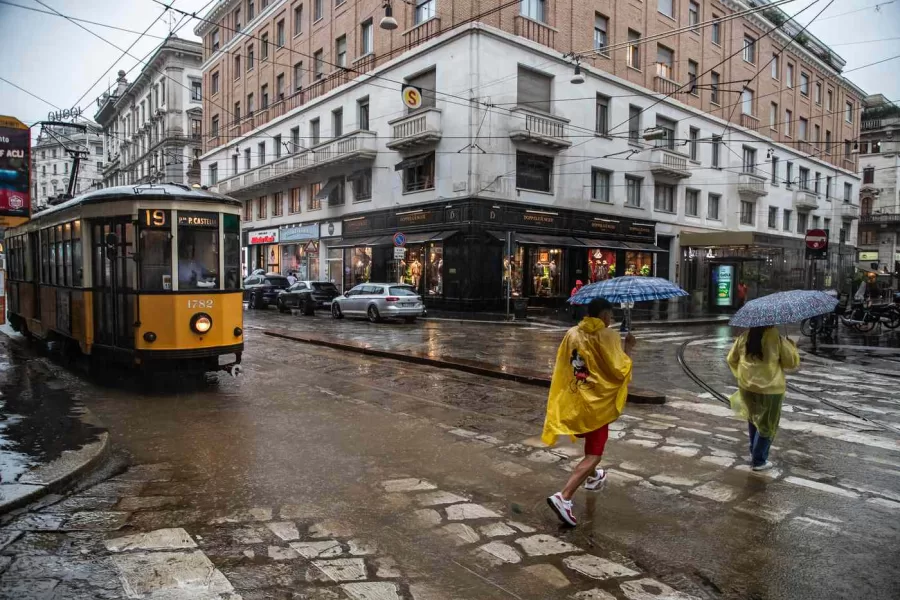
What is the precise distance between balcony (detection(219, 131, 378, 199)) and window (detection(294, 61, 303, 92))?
4.44 metres

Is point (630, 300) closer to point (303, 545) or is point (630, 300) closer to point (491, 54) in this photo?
point (303, 545)

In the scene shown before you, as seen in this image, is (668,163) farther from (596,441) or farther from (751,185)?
(596,441)

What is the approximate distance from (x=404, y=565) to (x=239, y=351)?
663 centimetres

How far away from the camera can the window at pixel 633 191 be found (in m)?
31.2

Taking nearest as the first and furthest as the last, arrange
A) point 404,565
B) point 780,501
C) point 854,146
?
point 404,565, point 780,501, point 854,146

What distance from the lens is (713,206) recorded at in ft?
122

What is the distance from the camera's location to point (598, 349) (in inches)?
179

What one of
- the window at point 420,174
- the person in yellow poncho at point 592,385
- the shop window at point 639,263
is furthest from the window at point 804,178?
the person in yellow poncho at point 592,385

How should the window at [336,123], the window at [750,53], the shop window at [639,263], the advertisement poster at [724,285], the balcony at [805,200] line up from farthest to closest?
the balcony at [805,200] < the window at [750,53] < the window at [336,123] < the shop window at [639,263] < the advertisement poster at [724,285]

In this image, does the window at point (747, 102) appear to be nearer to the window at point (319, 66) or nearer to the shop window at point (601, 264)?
the shop window at point (601, 264)

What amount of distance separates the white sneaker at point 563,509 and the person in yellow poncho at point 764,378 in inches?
89.2

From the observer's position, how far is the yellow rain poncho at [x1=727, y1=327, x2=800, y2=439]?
541 cm

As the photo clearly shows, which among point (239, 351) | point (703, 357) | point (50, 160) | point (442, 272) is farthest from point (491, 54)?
point (50, 160)

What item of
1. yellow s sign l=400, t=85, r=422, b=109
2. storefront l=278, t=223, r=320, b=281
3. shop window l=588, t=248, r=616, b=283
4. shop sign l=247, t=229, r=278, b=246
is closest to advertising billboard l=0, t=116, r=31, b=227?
yellow s sign l=400, t=85, r=422, b=109
